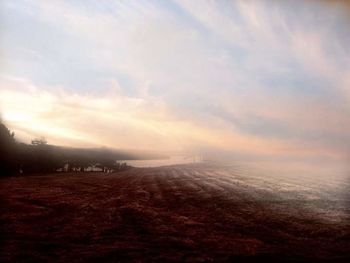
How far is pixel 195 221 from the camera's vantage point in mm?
12469

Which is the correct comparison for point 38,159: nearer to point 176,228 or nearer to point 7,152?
point 7,152

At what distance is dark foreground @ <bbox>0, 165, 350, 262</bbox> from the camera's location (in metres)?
8.55

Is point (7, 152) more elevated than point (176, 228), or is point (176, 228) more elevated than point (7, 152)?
point (7, 152)

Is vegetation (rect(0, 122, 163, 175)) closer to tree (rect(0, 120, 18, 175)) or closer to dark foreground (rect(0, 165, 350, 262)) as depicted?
tree (rect(0, 120, 18, 175))

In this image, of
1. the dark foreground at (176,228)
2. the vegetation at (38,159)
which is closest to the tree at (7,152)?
the vegetation at (38,159)

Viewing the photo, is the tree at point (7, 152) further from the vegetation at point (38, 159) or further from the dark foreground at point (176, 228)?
the dark foreground at point (176, 228)

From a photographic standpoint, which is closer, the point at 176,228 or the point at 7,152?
the point at 176,228

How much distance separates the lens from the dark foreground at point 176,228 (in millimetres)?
8547

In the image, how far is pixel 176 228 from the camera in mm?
11289

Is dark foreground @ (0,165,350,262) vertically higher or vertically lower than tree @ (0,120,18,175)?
lower

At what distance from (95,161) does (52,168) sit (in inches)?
594

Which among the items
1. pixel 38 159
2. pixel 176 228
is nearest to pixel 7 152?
pixel 38 159

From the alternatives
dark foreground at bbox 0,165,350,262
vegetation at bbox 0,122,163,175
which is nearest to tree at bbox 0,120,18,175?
vegetation at bbox 0,122,163,175

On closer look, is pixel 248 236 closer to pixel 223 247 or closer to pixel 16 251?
pixel 223 247
